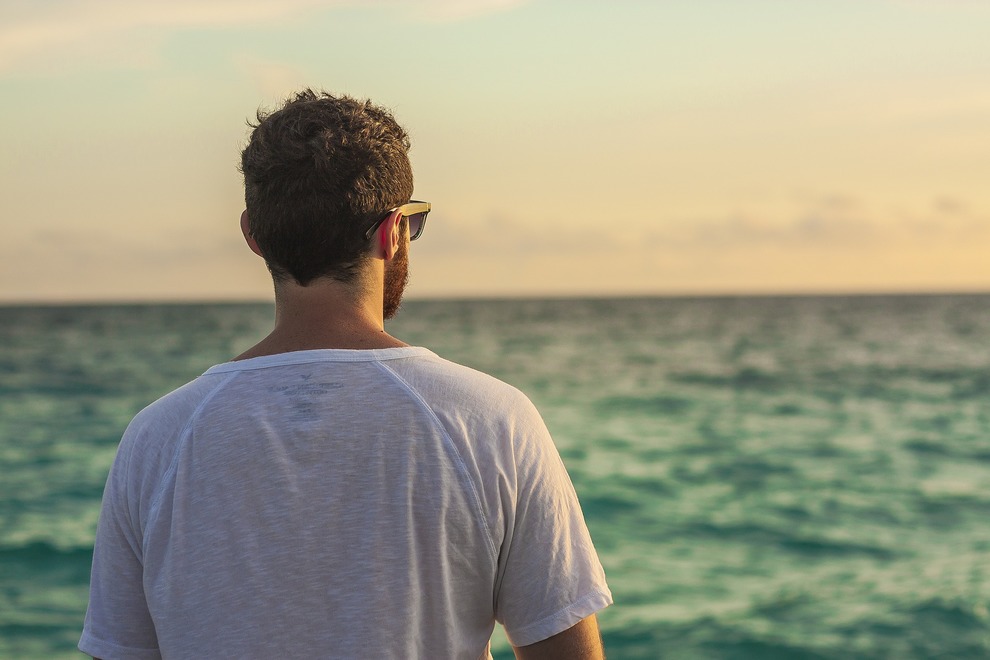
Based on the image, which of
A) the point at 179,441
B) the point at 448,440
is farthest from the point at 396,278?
the point at 179,441

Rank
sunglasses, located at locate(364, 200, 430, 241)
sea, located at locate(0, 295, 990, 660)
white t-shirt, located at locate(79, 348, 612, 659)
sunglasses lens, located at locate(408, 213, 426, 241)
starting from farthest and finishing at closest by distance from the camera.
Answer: sea, located at locate(0, 295, 990, 660) < sunglasses lens, located at locate(408, 213, 426, 241) < sunglasses, located at locate(364, 200, 430, 241) < white t-shirt, located at locate(79, 348, 612, 659)

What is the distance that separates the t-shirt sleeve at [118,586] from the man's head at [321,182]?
→ 16.8 inches

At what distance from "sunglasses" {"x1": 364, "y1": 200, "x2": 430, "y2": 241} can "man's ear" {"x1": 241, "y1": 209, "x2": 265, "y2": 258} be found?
21cm

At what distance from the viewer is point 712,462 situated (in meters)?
13.9

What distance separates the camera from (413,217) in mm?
1711

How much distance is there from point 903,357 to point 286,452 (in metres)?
33.8

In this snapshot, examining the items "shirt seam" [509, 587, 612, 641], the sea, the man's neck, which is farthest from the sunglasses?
the sea

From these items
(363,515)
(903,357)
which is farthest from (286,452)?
(903,357)

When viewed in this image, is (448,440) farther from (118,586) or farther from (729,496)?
(729,496)

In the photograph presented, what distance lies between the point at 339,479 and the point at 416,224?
1.61ft

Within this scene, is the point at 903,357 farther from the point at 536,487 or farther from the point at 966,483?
the point at 536,487

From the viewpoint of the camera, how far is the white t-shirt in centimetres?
150

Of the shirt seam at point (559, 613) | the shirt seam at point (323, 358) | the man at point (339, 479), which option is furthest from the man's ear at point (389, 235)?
the shirt seam at point (559, 613)

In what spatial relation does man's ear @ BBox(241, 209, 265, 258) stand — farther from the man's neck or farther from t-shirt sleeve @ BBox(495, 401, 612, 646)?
t-shirt sleeve @ BBox(495, 401, 612, 646)
